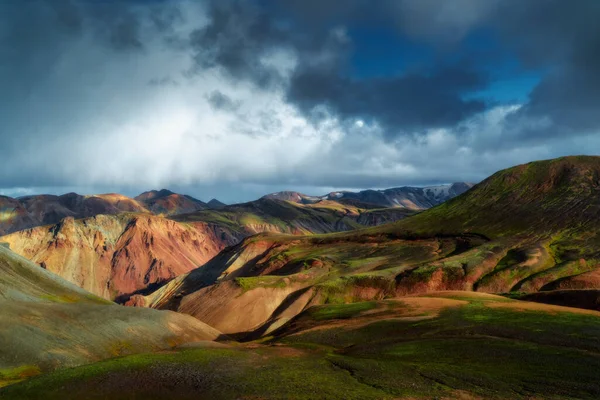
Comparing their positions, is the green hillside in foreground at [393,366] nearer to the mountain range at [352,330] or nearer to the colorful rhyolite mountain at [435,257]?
the mountain range at [352,330]

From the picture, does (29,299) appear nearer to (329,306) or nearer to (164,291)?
(329,306)

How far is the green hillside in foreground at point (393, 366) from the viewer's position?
1152 inches

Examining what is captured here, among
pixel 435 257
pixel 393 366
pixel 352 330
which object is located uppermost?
pixel 435 257

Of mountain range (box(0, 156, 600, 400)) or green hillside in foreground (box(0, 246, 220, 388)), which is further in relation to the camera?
green hillside in foreground (box(0, 246, 220, 388))

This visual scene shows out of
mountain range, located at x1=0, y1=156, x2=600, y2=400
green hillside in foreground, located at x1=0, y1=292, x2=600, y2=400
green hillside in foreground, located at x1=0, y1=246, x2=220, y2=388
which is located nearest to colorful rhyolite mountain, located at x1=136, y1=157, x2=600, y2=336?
mountain range, located at x1=0, y1=156, x2=600, y2=400

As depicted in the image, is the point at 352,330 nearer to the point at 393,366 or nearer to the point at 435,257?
the point at 393,366

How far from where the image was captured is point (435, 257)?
389ft

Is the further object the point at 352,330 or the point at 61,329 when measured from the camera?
the point at 352,330

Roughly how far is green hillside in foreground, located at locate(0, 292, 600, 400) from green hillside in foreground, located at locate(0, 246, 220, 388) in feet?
29.1

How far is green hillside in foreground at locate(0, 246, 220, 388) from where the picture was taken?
43.1 m

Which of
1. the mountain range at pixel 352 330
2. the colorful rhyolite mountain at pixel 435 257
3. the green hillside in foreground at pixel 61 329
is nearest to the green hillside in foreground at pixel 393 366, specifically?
the mountain range at pixel 352 330

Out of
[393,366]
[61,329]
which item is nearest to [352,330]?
[393,366]

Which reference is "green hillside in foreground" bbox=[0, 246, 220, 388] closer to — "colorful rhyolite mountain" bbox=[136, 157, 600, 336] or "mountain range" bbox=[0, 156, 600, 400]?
"mountain range" bbox=[0, 156, 600, 400]

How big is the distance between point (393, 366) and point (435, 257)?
87924 mm
